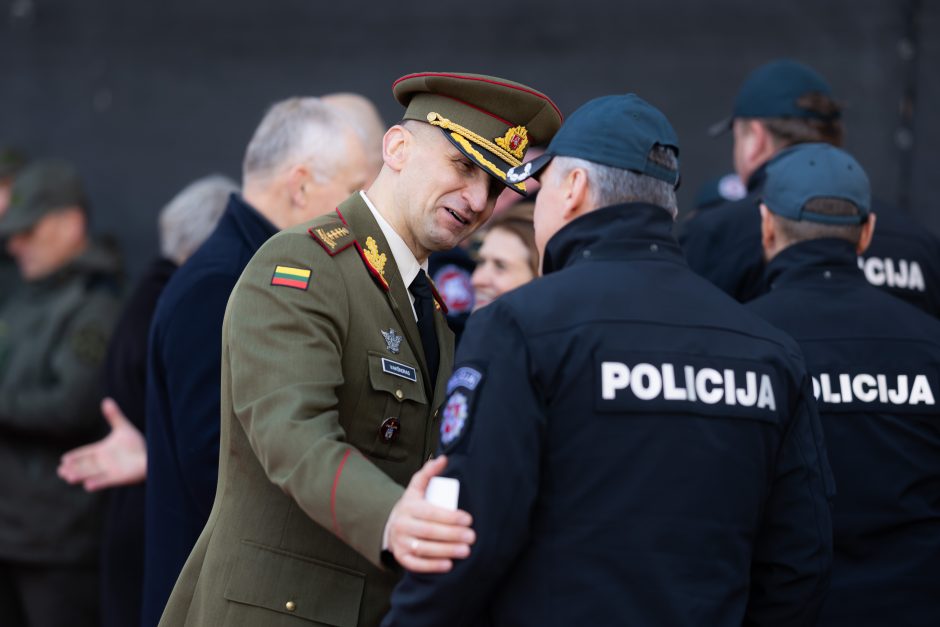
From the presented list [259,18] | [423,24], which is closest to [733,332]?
[423,24]

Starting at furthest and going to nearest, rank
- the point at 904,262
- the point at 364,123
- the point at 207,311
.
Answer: the point at 364,123
the point at 904,262
the point at 207,311

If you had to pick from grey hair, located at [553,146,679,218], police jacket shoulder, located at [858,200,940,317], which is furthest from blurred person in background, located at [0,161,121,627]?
grey hair, located at [553,146,679,218]

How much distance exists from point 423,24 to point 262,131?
235 centimetres

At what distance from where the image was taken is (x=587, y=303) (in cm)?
191

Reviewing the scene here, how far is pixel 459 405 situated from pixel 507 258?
189 centimetres

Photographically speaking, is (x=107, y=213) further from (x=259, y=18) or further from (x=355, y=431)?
(x=355, y=431)

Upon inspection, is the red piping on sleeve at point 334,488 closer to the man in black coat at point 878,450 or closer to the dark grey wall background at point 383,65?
the man in black coat at point 878,450

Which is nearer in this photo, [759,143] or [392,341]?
[392,341]

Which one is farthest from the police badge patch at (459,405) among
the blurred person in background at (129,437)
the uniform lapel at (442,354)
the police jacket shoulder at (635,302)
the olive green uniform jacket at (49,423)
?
the olive green uniform jacket at (49,423)

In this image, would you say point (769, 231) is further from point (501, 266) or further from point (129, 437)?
point (129, 437)

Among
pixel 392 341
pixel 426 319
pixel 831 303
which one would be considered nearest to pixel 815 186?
pixel 831 303

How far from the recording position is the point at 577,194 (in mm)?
2016

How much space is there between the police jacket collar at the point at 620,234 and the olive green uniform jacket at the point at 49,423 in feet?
8.71

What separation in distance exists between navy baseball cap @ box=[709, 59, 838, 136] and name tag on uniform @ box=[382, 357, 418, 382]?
1.87 meters
